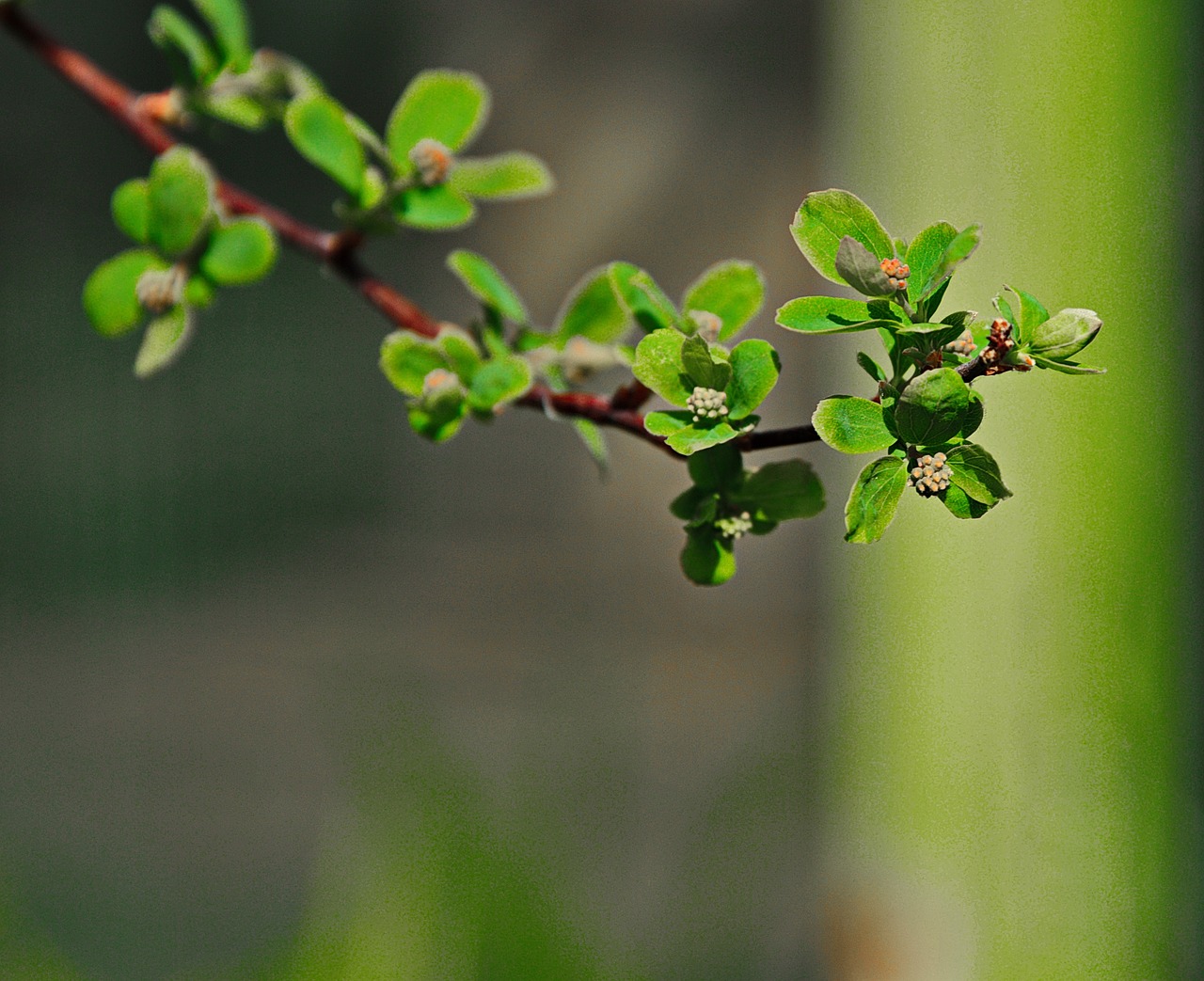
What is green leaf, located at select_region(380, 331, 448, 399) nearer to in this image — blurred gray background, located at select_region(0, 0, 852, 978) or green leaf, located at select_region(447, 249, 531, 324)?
green leaf, located at select_region(447, 249, 531, 324)

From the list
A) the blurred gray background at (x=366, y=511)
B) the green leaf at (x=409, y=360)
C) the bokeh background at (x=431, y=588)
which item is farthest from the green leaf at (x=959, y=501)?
the blurred gray background at (x=366, y=511)

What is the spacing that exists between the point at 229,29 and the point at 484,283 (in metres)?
0.10

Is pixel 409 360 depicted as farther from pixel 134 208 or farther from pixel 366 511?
pixel 366 511

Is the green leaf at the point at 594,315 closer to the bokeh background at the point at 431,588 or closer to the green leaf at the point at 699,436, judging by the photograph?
the green leaf at the point at 699,436

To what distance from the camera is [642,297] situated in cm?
21

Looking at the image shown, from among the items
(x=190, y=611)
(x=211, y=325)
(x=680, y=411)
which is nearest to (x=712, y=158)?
(x=211, y=325)

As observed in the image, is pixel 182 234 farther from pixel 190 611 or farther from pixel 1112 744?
pixel 190 611

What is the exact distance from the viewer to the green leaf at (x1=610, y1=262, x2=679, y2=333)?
0.63ft

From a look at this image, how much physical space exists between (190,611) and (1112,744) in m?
0.84

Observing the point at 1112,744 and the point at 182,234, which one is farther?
the point at 1112,744

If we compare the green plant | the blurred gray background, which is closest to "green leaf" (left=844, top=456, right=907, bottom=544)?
the green plant

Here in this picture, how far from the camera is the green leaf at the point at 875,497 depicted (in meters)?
0.15

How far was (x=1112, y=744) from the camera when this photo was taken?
64cm

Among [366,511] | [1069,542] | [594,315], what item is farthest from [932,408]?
[366,511]
